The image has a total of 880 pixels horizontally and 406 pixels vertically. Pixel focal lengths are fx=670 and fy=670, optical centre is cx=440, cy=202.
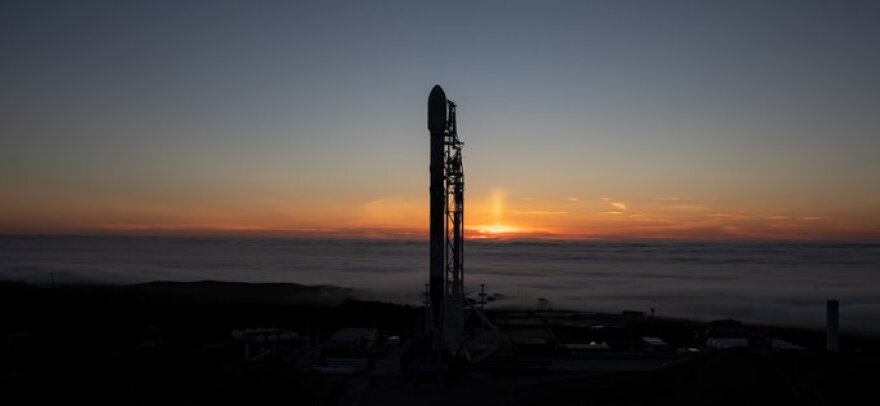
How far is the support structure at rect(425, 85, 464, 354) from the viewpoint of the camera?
22.0m

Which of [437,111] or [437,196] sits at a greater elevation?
[437,111]

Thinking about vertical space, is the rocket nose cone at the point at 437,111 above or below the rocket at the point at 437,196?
above

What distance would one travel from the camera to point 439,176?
874 inches

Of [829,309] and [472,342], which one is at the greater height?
[829,309]

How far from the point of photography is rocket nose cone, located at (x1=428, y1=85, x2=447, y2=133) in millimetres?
22234

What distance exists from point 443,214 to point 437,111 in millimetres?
3430

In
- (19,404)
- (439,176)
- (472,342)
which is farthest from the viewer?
(472,342)

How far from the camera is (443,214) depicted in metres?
22.4

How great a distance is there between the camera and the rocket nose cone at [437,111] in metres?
22.2

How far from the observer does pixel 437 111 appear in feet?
73.0

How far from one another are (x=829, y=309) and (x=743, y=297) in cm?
3941

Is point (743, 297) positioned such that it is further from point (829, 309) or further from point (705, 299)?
point (829, 309)

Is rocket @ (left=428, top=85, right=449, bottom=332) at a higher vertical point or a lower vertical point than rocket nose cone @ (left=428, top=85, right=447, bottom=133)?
lower

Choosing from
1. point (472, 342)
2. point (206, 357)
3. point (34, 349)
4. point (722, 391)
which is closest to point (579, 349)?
point (472, 342)
